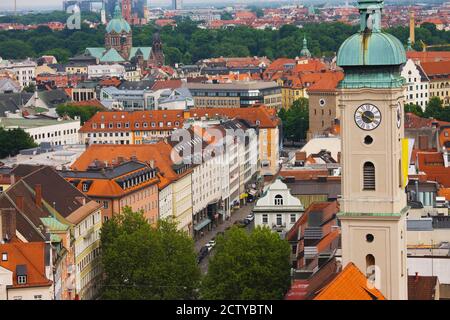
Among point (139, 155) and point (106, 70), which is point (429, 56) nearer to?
point (106, 70)

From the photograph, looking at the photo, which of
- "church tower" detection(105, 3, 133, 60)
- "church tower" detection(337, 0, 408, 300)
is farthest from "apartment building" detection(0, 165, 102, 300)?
"church tower" detection(105, 3, 133, 60)

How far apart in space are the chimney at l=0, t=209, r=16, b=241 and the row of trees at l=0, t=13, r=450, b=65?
10807 centimetres

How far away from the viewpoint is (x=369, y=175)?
2116 centimetres

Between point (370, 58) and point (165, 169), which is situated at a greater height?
point (370, 58)

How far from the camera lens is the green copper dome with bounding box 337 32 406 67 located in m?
21.1

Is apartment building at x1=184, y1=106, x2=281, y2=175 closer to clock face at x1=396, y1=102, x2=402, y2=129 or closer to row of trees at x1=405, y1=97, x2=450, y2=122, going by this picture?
row of trees at x1=405, y1=97, x2=450, y2=122

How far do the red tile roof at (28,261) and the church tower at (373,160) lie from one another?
10.3 metres

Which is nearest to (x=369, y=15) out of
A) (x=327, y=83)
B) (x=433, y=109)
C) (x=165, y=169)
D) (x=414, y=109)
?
(x=165, y=169)

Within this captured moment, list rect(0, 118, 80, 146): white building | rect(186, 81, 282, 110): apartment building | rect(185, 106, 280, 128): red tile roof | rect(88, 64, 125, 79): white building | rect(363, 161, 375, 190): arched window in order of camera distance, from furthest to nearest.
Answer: rect(88, 64, 125, 79): white building
rect(186, 81, 282, 110): apartment building
rect(185, 106, 280, 128): red tile roof
rect(0, 118, 80, 146): white building
rect(363, 161, 375, 190): arched window

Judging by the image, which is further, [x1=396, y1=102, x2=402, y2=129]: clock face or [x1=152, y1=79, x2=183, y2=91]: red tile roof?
[x1=152, y1=79, x2=183, y2=91]: red tile roof

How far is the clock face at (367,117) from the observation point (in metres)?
21.1

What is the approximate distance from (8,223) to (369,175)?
12.7m

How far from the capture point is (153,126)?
2847 inches
